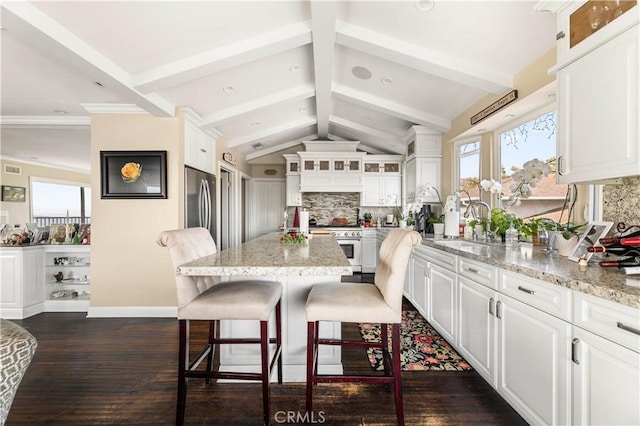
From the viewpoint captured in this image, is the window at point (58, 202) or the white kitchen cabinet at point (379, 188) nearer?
the white kitchen cabinet at point (379, 188)

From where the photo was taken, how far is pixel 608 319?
1094 mm

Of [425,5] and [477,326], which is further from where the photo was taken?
[425,5]

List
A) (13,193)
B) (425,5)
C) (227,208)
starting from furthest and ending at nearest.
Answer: (13,193) → (227,208) → (425,5)

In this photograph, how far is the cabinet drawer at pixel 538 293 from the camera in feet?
4.22

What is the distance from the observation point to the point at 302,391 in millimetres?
1911

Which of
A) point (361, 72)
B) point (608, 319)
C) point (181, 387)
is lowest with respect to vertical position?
point (181, 387)

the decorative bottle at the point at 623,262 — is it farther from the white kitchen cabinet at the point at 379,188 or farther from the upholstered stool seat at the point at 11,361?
the white kitchen cabinet at the point at 379,188

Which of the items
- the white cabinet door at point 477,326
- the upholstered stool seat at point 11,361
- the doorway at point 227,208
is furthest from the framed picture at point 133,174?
the white cabinet door at point 477,326

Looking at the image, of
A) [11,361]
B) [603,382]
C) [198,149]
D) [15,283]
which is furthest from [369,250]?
[11,361]

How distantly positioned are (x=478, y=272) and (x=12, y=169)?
29.5 ft

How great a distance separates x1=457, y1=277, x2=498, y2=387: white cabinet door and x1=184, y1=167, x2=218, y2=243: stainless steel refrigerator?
3.01m

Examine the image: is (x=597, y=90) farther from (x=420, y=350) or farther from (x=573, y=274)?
(x=420, y=350)

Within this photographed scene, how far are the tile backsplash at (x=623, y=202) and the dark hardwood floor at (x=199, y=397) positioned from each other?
51.0 inches

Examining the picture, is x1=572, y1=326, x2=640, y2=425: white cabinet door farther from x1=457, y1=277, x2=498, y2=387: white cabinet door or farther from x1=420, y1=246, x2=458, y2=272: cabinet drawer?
Answer: x1=420, y1=246, x2=458, y2=272: cabinet drawer
